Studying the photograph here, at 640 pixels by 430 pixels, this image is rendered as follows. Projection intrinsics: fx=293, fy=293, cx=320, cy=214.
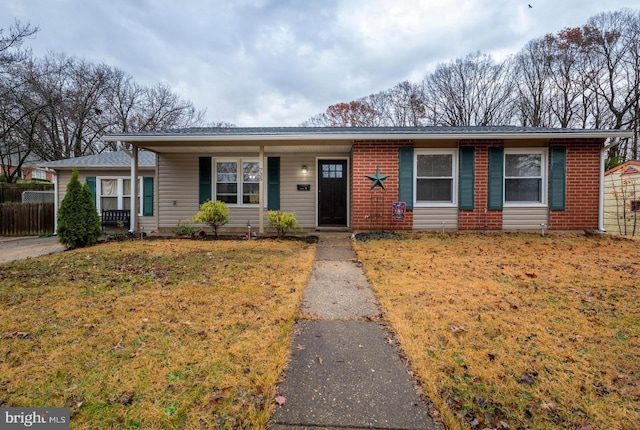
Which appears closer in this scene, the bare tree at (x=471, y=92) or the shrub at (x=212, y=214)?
the shrub at (x=212, y=214)

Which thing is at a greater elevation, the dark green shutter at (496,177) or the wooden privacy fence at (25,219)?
the dark green shutter at (496,177)

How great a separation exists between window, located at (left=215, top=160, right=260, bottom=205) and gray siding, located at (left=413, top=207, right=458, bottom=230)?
4954 millimetres

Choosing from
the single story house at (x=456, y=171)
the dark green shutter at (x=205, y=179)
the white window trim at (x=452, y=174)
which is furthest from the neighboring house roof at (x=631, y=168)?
the dark green shutter at (x=205, y=179)

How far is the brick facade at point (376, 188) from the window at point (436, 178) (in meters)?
0.65

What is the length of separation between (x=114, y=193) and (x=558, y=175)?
14.5 metres

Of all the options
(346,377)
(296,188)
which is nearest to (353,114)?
(296,188)

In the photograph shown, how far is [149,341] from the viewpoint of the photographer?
8.02 ft

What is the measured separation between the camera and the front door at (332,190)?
9.37 metres

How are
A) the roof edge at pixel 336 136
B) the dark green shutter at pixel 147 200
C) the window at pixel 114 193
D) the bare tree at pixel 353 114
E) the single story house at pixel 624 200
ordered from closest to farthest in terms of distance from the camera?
the roof edge at pixel 336 136
the single story house at pixel 624 200
the dark green shutter at pixel 147 200
the window at pixel 114 193
the bare tree at pixel 353 114

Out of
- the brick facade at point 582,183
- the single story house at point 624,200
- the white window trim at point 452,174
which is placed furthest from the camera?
the single story house at point 624,200

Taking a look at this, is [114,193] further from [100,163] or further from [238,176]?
[238,176]

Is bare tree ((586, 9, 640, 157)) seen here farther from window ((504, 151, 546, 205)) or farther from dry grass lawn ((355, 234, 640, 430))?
dry grass lawn ((355, 234, 640, 430))

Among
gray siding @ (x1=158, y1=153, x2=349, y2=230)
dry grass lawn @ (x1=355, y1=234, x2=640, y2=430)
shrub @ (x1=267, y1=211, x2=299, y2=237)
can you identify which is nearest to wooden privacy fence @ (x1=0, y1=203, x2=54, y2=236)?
gray siding @ (x1=158, y1=153, x2=349, y2=230)

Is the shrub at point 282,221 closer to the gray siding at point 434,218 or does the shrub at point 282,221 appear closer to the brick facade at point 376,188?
the brick facade at point 376,188
